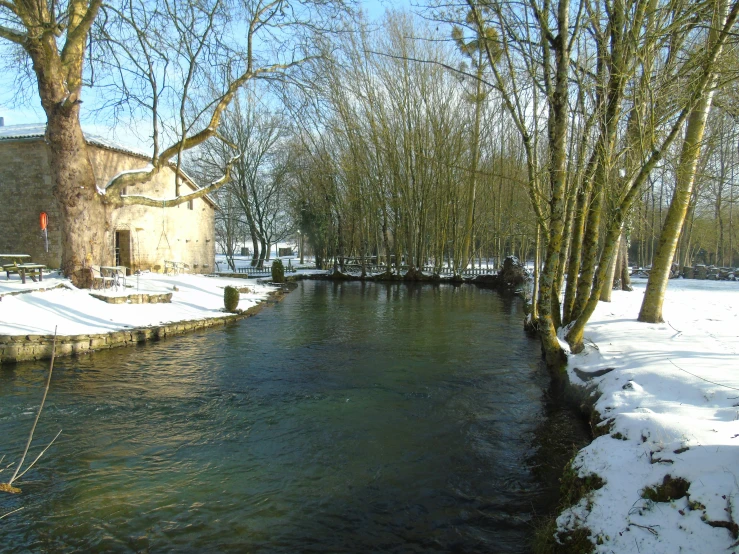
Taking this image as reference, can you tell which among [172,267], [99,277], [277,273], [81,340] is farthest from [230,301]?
[277,273]

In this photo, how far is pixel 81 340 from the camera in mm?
8977

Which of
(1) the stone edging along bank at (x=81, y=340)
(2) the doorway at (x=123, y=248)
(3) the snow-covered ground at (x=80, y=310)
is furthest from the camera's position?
(2) the doorway at (x=123, y=248)

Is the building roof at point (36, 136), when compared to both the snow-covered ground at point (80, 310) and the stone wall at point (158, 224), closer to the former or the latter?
the stone wall at point (158, 224)

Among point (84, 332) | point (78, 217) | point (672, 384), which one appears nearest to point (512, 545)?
point (672, 384)

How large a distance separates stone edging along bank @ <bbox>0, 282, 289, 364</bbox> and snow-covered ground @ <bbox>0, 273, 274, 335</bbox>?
23 centimetres

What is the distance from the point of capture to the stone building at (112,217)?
17.7m

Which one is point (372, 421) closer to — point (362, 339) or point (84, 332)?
point (362, 339)

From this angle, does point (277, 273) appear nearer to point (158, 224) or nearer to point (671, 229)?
point (158, 224)

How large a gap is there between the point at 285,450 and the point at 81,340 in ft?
20.3

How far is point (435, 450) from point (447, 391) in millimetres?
1965

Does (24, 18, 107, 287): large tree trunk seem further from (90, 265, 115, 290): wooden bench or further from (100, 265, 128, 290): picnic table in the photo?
(100, 265, 128, 290): picnic table

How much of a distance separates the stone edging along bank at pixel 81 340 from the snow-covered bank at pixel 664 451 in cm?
873

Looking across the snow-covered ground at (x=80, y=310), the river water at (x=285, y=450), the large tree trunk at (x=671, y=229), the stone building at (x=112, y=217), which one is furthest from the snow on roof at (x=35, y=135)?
the large tree trunk at (x=671, y=229)

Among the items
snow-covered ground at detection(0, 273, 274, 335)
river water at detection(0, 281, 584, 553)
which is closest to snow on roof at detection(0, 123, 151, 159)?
snow-covered ground at detection(0, 273, 274, 335)
